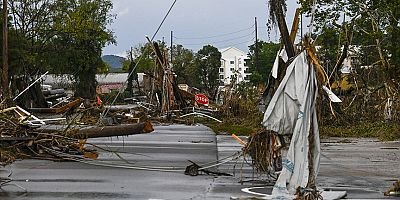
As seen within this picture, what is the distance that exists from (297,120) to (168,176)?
4.06 metres

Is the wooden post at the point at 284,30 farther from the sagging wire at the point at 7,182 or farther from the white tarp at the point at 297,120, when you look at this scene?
the sagging wire at the point at 7,182

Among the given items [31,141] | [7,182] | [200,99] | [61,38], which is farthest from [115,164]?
[61,38]

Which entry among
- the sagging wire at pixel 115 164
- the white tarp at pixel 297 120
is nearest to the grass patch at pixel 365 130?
the sagging wire at pixel 115 164

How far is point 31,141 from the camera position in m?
16.7

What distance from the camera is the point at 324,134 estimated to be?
30312 millimetres

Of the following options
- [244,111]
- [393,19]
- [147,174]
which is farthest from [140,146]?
[244,111]

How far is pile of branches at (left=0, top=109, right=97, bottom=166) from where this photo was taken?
1638 centimetres

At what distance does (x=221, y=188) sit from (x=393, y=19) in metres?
21.0

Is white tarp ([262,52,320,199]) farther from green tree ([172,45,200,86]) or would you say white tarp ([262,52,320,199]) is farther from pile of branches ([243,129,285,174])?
green tree ([172,45,200,86])

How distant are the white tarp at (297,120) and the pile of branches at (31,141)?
6.75m

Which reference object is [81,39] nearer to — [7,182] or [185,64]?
[185,64]

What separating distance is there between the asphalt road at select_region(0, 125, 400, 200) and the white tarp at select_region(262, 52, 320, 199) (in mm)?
936

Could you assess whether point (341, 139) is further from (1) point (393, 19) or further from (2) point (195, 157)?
(2) point (195, 157)

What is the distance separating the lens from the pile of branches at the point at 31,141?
1638 centimetres
